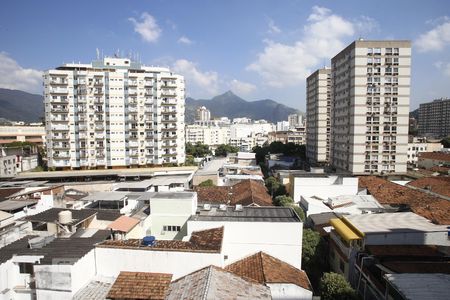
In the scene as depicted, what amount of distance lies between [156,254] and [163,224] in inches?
307

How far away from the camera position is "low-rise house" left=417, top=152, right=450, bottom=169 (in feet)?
212

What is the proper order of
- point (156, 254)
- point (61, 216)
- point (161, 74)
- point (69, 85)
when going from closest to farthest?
point (156, 254)
point (61, 216)
point (69, 85)
point (161, 74)

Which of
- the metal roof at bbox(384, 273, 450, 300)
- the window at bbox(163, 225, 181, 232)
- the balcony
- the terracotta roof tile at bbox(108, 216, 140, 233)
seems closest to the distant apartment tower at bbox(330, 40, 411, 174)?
the window at bbox(163, 225, 181, 232)

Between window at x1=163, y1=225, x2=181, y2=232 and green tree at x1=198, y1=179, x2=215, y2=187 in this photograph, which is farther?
green tree at x1=198, y1=179, x2=215, y2=187

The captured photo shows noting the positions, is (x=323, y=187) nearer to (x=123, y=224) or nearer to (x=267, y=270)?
(x=267, y=270)

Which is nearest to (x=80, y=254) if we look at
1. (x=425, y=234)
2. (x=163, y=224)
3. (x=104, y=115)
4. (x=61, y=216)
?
(x=61, y=216)

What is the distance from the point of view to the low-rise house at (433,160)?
6456 cm

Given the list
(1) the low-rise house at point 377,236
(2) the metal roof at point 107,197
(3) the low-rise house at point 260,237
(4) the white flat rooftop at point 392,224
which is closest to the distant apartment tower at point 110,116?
(2) the metal roof at point 107,197

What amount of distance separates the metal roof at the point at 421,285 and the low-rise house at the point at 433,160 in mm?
62301

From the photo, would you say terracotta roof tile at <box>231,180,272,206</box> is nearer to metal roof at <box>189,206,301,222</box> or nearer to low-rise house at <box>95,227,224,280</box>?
metal roof at <box>189,206,301,222</box>

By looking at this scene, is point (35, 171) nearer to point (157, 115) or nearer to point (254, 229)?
point (157, 115)

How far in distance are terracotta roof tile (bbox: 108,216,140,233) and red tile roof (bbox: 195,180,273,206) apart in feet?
39.9

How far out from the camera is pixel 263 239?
18.8 m

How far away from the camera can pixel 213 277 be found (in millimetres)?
13594
